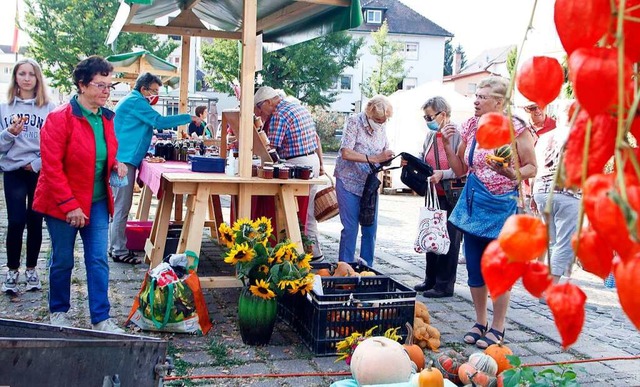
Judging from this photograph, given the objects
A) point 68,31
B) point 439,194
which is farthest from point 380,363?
point 68,31

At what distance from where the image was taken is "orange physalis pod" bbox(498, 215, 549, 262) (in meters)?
0.78

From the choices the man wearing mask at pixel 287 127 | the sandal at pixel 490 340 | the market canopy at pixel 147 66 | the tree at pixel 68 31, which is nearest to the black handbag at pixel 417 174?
the man wearing mask at pixel 287 127

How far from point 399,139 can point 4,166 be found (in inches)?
482

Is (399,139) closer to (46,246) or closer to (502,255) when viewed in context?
(46,246)

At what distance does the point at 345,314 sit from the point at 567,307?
363 cm

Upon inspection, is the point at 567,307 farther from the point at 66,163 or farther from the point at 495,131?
the point at 66,163

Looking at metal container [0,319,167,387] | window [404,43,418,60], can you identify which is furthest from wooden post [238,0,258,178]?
window [404,43,418,60]

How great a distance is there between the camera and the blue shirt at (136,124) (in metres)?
6.63

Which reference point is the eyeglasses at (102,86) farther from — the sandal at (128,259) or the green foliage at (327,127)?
the green foliage at (327,127)

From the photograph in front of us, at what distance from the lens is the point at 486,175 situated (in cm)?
442

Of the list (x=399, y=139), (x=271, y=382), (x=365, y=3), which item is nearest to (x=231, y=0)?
(x=271, y=382)

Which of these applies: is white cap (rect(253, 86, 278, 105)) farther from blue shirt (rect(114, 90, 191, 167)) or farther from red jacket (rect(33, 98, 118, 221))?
red jacket (rect(33, 98, 118, 221))

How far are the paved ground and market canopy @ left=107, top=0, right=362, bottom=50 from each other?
267cm

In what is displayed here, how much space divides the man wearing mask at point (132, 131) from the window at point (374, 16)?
52011mm
